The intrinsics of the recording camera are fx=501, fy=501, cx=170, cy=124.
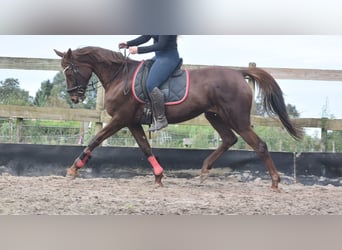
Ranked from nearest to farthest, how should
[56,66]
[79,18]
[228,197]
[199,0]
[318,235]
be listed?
[199,0], [79,18], [318,235], [228,197], [56,66]

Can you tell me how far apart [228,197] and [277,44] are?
3.57 ft

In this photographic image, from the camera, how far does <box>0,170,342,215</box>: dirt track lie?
10.0ft

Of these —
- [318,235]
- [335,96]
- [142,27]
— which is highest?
[142,27]

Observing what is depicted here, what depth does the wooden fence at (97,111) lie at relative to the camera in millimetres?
3701

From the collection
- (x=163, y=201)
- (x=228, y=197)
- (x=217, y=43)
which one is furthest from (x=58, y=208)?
(x=217, y=43)

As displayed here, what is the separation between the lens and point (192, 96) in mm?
3598

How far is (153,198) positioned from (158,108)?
64 cm

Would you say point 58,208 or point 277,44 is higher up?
point 277,44

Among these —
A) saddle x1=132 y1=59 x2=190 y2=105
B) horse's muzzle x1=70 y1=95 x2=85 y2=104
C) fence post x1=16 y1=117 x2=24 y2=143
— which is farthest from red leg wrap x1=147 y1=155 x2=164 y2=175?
fence post x1=16 y1=117 x2=24 y2=143

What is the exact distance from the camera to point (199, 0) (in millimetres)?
2418

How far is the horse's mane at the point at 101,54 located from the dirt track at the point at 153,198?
0.90 m

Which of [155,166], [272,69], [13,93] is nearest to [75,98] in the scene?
[13,93]

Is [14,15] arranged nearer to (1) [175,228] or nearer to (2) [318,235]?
(1) [175,228]

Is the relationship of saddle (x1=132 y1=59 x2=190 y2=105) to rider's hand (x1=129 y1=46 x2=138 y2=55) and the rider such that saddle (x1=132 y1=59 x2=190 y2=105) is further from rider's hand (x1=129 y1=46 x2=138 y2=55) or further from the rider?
rider's hand (x1=129 y1=46 x2=138 y2=55)
